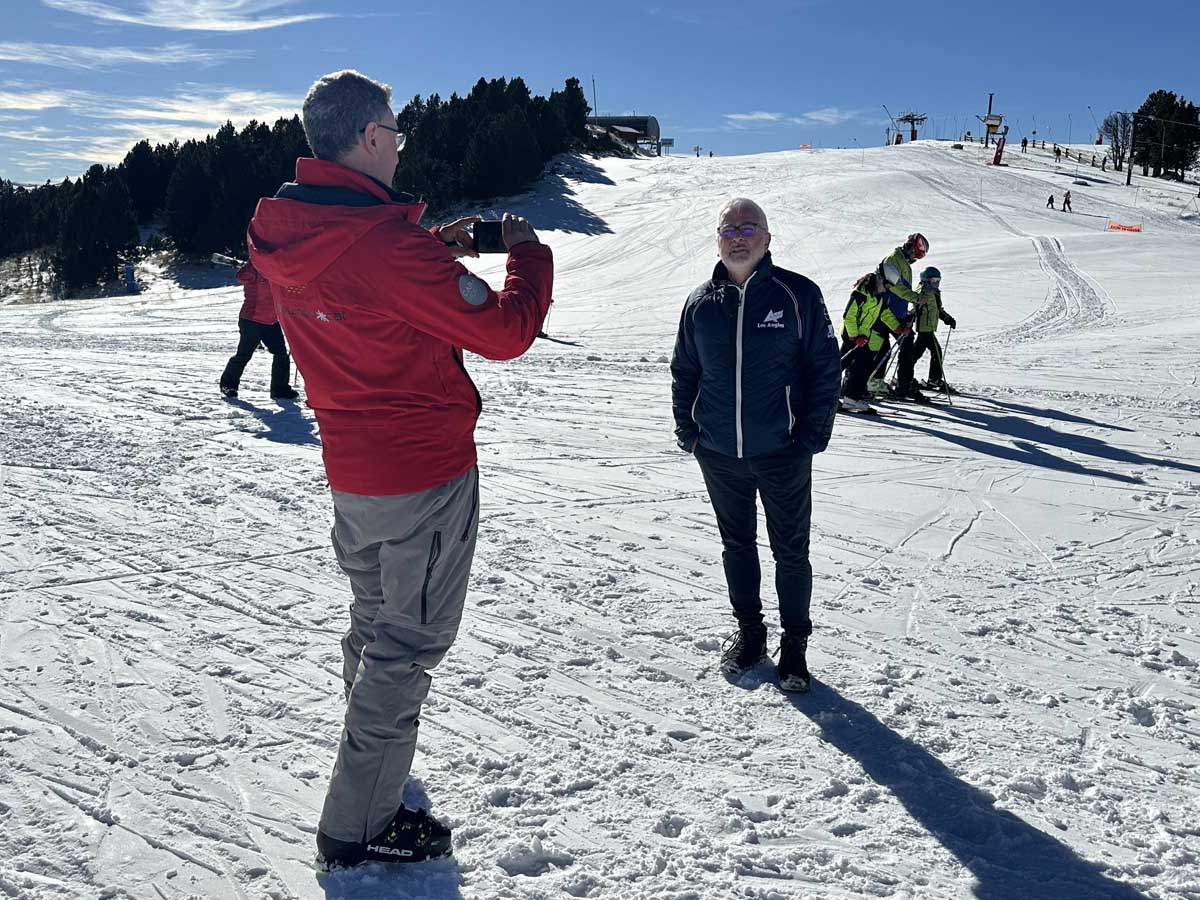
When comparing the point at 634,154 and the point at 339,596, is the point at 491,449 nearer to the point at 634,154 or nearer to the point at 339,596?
the point at 339,596

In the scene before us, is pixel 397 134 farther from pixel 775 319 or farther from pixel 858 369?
pixel 858 369

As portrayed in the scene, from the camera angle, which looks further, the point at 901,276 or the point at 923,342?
the point at 923,342

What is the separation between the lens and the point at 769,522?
3746mm

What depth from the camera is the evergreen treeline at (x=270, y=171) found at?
4178 cm

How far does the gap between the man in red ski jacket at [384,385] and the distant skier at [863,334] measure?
25.6 feet

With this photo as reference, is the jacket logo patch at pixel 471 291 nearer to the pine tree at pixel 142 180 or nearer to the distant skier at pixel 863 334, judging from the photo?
the distant skier at pixel 863 334

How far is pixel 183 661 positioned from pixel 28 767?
83 centimetres

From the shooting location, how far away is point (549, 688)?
368 centimetres

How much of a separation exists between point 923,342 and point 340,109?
9.43 metres

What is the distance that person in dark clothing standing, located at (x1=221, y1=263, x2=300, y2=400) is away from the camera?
376 inches

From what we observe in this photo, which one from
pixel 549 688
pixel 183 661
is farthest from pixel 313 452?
pixel 549 688

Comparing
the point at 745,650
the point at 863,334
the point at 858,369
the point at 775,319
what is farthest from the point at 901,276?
the point at 745,650

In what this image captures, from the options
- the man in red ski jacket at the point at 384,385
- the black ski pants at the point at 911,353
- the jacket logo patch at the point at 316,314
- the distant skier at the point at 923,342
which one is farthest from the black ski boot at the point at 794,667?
the black ski pants at the point at 911,353

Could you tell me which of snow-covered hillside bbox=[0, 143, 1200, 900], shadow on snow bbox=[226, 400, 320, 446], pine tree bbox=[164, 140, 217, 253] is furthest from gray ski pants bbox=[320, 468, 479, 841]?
pine tree bbox=[164, 140, 217, 253]
